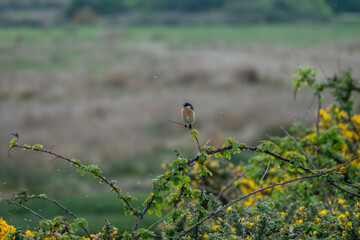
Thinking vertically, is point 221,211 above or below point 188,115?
below

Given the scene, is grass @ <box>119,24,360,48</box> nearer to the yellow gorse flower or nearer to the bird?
the bird

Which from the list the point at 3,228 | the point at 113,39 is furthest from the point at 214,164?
the point at 113,39

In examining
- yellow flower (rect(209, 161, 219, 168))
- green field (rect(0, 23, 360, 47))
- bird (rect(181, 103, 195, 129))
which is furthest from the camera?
green field (rect(0, 23, 360, 47))

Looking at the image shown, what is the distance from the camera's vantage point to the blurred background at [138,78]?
34.7 ft

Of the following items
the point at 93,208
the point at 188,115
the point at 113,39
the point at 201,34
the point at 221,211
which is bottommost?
the point at 221,211

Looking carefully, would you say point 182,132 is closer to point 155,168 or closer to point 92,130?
point 155,168

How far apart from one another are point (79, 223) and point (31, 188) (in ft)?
25.1

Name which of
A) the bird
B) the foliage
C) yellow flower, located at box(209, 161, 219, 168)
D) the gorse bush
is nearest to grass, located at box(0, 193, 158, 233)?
yellow flower, located at box(209, 161, 219, 168)

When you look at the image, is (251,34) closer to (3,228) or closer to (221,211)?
(221,211)

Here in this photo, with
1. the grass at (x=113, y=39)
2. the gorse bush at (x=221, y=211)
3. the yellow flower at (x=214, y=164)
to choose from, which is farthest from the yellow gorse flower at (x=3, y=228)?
the grass at (x=113, y=39)

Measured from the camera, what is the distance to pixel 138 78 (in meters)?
20.6

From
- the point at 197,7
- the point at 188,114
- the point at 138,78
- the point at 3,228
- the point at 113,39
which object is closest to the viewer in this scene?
the point at 188,114

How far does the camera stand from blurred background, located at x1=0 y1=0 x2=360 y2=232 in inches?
416

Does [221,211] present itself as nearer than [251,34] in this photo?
Yes
